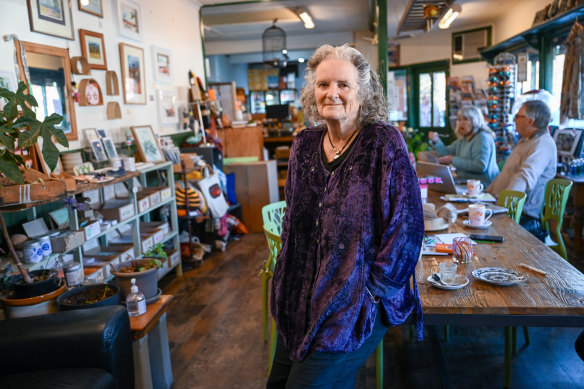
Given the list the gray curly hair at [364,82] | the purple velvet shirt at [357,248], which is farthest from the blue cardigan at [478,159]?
the purple velvet shirt at [357,248]

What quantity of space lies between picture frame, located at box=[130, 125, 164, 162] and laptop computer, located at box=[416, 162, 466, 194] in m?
2.41

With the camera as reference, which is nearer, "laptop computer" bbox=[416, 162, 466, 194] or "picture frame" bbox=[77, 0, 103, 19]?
"laptop computer" bbox=[416, 162, 466, 194]

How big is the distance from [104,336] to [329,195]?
1182 mm

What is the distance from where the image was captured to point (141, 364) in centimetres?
245

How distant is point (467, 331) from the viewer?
3.36 meters

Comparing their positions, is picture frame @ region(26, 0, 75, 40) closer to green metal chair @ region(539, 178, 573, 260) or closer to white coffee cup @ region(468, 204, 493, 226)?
white coffee cup @ region(468, 204, 493, 226)

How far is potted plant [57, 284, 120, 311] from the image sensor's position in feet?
7.98

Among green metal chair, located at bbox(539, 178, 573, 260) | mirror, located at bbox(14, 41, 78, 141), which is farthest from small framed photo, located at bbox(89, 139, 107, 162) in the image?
green metal chair, located at bbox(539, 178, 573, 260)

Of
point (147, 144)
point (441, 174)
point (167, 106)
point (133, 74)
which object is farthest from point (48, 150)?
point (167, 106)

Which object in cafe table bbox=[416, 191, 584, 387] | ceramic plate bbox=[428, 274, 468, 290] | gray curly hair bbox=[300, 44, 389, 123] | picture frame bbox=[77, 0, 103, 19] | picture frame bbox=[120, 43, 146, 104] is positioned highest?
picture frame bbox=[77, 0, 103, 19]

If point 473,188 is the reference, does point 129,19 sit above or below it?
above

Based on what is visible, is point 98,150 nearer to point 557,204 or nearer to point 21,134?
point 21,134

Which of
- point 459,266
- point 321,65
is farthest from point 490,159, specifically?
point 321,65

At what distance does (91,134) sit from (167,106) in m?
1.60
